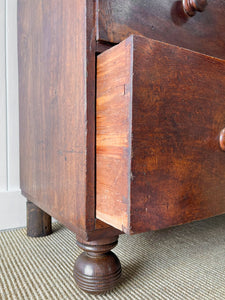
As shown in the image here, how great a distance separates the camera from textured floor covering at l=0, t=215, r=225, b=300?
514 millimetres

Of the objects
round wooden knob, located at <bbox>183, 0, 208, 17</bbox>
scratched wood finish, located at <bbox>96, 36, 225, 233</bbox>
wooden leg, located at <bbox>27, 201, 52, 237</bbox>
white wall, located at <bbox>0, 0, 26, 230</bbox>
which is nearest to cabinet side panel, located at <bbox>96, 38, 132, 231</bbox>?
scratched wood finish, located at <bbox>96, 36, 225, 233</bbox>

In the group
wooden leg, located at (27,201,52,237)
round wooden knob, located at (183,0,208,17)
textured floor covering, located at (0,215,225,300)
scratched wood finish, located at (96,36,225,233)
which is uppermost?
round wooden knob, located at (183,0,208,17)

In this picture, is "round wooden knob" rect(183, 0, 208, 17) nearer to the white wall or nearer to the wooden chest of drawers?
the wooden chest of drawers

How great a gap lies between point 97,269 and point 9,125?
0.58 m

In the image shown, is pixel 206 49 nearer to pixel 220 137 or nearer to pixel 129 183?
pixel 220 137

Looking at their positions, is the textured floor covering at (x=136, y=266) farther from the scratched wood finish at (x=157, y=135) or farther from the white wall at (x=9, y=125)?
the scratched wood finish at (x=157, y=135)

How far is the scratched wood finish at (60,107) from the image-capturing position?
17.0 inches

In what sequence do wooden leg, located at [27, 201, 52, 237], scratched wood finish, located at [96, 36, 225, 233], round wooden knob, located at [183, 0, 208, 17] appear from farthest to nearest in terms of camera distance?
wooden leg, located at [27, 201, 52, 237], round wooden knob, located at [183, 0, 208, 17], scratched wood finish, located at [96, 36, 225, 233]

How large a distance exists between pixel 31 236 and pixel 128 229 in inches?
20.5

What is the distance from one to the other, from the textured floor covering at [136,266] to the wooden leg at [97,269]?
0.09ft

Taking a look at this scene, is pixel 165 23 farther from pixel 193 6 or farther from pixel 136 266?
pixel 136 266

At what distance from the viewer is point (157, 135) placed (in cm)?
38

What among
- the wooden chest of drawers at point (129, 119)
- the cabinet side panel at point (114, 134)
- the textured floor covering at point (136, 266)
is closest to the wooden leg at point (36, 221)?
the textured floor covering at point (136, 266)

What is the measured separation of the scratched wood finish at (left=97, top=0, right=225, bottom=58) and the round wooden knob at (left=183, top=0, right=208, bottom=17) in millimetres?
12
